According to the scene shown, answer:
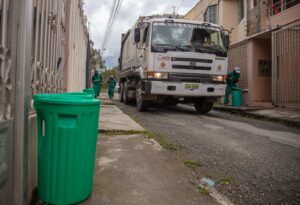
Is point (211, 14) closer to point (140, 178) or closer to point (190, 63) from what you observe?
point (190, 63)

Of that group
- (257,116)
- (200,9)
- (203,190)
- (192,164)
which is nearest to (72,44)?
(192,164)

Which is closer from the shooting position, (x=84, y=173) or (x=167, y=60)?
(x=84, y=173)

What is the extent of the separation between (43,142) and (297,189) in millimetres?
2292

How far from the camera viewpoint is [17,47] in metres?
1.81

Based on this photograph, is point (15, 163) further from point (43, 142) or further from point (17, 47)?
point (17, 47)

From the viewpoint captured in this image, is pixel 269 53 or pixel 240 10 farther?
pixel 240 10

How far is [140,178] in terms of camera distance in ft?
8.19

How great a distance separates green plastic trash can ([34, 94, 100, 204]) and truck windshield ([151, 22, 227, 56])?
5.82 meters

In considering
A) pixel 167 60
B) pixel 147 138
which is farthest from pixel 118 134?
pixel 167 60

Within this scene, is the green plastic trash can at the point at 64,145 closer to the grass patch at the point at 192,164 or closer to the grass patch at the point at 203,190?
the grass patch at the point at 203,190

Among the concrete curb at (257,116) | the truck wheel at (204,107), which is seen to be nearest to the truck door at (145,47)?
the truck wheel at (204,107)

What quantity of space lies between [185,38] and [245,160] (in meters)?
4.88

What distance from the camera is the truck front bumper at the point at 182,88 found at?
24.3ft

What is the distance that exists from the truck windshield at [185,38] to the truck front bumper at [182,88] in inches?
37.0
